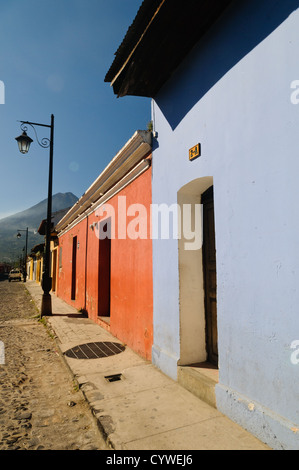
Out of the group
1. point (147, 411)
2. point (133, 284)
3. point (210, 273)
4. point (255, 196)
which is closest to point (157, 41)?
point (255, 196)

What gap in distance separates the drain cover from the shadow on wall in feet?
13.0

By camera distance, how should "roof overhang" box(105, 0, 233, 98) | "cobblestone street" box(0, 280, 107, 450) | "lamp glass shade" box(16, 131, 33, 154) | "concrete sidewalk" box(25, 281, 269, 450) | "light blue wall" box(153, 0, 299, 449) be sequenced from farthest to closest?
"lamp glass shade" box(16, 131, 33, 154)
"roof overhang" box(105, 0, 233, 98)
"cobblestone street" box(0, 280, 107, 450)
"concrete sidewalk" box(25, 281, 269, 450)
"light blue wall" box(153, 0, 299, 449)

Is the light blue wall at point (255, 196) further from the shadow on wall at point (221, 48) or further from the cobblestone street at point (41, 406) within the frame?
the cobblestone street at point (41, 406)

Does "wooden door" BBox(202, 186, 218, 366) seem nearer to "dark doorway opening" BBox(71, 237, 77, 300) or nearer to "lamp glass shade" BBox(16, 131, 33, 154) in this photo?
"lamp glass shade" BBox(16, 131, 33, 154)

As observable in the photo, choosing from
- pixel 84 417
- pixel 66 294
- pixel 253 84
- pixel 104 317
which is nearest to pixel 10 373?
pixel 84 417

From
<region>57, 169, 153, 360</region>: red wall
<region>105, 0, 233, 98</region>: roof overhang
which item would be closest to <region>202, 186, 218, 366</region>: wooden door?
<region>57, 169, 153, 360</region>: red wall

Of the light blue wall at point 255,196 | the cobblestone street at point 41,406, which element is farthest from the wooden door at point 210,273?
the cobblestone street at point 41,406

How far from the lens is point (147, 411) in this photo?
2859mm

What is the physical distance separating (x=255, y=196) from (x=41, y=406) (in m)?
3.35

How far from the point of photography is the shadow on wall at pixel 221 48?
8.08 feet

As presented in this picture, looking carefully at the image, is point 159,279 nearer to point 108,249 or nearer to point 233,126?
point 233,126

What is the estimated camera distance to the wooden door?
3.60 meters

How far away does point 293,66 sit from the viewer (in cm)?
220

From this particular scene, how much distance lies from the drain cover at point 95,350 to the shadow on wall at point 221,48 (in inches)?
155
